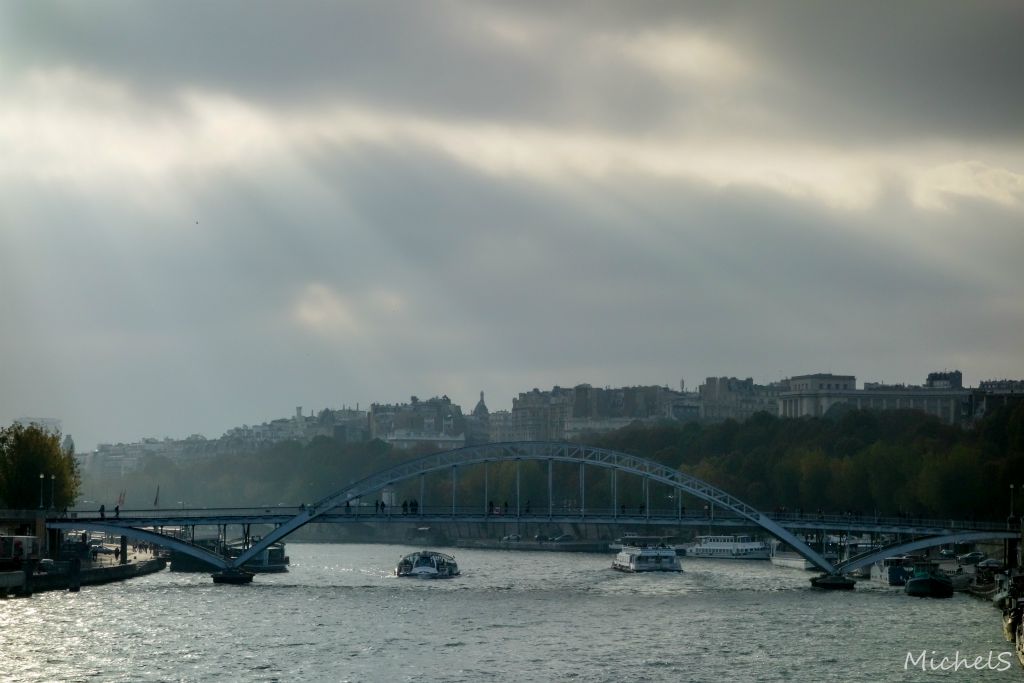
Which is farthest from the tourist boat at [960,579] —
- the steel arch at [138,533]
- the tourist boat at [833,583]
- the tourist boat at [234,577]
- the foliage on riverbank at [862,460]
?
the steel arch at [138,533]

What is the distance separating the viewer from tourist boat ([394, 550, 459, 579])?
97375 mm

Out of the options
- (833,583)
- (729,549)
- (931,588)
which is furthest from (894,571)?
(729,549)

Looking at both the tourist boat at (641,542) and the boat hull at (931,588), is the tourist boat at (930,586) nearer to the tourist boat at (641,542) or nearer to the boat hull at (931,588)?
the boat hull at (931,588)

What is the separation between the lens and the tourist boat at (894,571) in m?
88.5

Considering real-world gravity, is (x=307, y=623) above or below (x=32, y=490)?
below

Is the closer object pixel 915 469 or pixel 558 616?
pixel 558 616

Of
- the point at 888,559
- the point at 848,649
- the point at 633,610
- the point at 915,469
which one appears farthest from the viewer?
the point at 915,469

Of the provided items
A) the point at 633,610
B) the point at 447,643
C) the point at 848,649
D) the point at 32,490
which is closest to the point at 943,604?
the point at 633,610

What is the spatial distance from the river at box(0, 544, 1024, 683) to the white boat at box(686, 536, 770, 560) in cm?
3134

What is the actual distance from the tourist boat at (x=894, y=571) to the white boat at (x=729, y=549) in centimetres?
3232

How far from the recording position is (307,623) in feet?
222

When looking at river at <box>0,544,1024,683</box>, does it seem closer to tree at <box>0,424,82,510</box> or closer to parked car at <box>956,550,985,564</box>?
tree at <box>0,424,82,510</box>

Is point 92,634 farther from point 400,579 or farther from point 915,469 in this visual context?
point 915,469

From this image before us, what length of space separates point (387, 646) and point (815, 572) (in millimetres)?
46540
